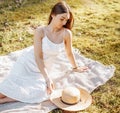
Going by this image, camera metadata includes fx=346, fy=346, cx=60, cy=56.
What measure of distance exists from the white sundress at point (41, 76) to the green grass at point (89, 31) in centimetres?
19

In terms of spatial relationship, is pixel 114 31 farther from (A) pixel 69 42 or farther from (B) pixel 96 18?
(A) pixel 69 42

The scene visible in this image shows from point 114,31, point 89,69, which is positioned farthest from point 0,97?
point 114,31

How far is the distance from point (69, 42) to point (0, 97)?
1.00 meters

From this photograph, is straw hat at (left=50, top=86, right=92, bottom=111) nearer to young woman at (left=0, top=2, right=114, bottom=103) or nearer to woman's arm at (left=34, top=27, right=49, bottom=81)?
young woman at (left=0, top=2, right=114, bottom=103)

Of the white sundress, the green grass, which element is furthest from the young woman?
the green grass

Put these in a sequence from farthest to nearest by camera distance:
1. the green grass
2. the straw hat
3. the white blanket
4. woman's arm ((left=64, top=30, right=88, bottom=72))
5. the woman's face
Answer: the green grass < woman's arm ((left=64, top=30, right=88, bottom=72)) < the white blanket < the woman's face < the straw hat

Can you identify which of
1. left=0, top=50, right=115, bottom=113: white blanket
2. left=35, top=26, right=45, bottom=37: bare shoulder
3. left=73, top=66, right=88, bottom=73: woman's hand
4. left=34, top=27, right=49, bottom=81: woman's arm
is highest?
left=35, top=26, right=45, bottom=37: bare shoulder

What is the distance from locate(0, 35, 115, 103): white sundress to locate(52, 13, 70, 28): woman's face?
0.82 feet

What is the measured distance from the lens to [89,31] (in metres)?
5.81

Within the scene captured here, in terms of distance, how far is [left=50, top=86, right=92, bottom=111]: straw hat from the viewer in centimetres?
323

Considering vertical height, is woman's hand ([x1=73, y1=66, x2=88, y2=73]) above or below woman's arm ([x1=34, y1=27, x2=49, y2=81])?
below

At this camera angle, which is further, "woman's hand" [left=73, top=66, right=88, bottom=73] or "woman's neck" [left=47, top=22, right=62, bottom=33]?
"woman's hand" [left=73, top=66, right=88, bottom=73]

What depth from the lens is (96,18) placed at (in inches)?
251

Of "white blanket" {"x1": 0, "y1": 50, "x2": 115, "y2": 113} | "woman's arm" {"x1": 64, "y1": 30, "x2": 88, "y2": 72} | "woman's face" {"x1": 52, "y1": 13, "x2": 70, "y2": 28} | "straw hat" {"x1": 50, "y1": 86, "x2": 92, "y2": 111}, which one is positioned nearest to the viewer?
"straw hat" {"x1": 50, "y1": 86, "x2": 92, "y2": 111}
